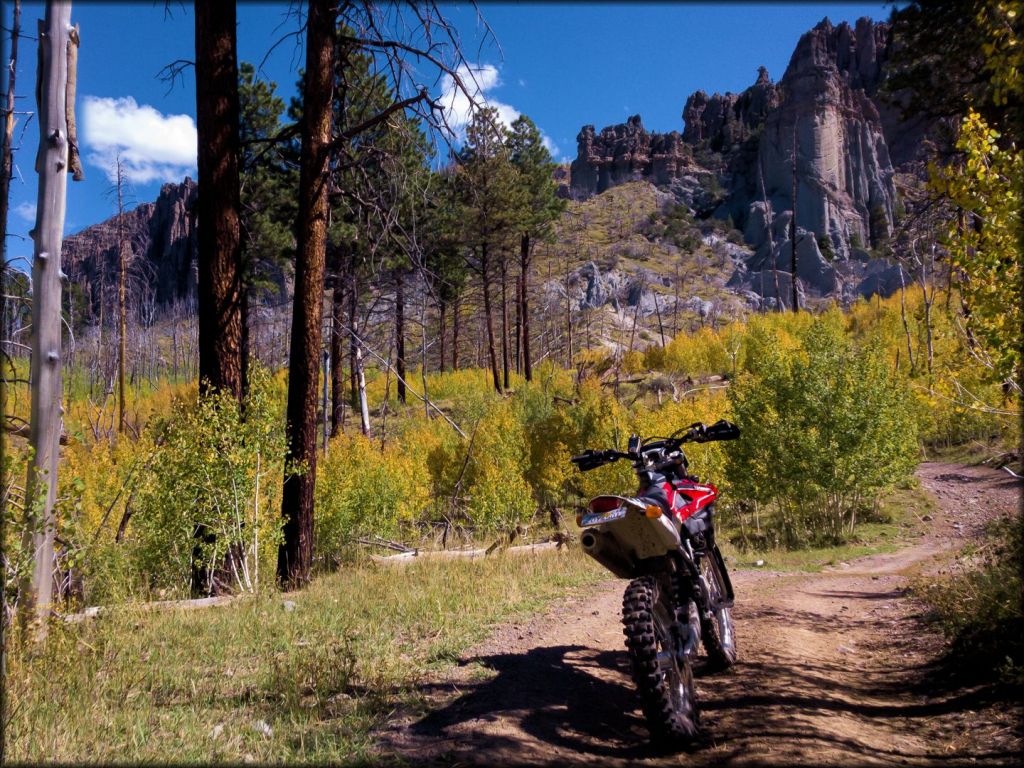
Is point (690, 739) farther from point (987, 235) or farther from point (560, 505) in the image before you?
point (560, 505)

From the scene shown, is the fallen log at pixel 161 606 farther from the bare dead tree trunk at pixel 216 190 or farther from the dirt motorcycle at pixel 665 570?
the dirt motorcycle at pixel 665 570

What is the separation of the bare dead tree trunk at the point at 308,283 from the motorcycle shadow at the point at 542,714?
12.2 feet

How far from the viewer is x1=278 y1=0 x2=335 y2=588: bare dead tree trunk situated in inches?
295

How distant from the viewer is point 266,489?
8703 millimetres

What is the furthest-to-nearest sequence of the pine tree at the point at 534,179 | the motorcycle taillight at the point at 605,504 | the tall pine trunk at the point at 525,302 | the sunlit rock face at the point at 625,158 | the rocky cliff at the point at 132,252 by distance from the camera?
the sunlit rock face at the point at 625,158 → the tall pine trunk at the point at 525,302 → the pine tree at the point at 534,179 → the rocky cliff at the point at 132,252 → the motorcycle taillight at the point at 605,504

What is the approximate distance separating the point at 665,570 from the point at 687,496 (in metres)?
0.54

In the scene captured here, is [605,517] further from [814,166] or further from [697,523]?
[814,166]

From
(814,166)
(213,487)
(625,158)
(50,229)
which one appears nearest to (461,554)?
(213,487)

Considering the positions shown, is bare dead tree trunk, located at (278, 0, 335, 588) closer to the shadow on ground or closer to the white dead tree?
the white dead tree

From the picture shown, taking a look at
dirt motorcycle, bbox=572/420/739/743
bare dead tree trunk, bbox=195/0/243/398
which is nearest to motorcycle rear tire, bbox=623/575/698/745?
dirt motorcycle, bbox=572/420/739/743

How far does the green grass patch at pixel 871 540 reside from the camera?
10812 millimetres

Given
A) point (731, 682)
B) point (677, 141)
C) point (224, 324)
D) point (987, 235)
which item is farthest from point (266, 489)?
point (677, 141)

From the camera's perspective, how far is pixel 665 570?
3.55 m

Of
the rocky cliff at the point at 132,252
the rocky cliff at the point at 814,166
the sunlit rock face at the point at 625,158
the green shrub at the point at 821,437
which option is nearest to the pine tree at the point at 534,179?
the rocky cliff at the point at 132,252
